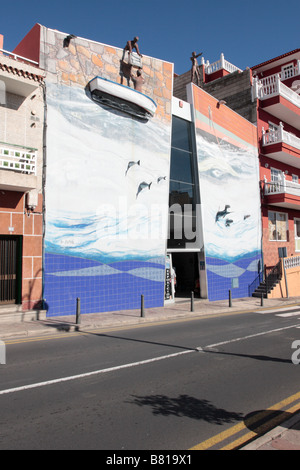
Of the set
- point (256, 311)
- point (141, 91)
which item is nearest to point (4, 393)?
point (256, 311)

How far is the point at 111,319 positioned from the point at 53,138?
23.6 ft

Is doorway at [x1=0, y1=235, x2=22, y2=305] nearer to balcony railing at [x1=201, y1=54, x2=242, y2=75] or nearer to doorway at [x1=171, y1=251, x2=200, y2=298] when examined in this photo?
doorway at [x1=171, y1=251, x2=200, y2=298]

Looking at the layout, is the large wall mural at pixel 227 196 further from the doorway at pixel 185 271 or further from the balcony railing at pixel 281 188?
the doorway at pixel 185 271

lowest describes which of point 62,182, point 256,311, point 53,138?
point 256,311

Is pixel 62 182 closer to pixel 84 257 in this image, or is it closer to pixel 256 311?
pixel 84 257

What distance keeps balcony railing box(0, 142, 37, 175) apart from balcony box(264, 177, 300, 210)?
17209 mm

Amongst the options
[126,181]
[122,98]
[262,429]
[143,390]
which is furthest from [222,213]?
[262,429]

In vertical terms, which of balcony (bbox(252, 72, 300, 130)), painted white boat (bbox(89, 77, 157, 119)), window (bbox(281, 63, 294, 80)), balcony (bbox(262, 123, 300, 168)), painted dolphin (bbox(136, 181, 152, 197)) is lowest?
painted dolphin (bbox(136, 181, 152, 197))

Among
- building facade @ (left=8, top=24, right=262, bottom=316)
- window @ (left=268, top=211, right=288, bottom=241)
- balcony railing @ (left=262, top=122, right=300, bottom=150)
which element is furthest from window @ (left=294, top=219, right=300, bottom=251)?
building facade @ (left=8, top=24, right=262, bottom=316)

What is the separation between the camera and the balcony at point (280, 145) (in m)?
23.6

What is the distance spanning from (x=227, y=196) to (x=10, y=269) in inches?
→ 543

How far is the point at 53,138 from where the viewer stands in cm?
1291

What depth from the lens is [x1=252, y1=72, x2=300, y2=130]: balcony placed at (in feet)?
77.0

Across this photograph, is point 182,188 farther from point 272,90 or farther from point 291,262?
point 272,90
